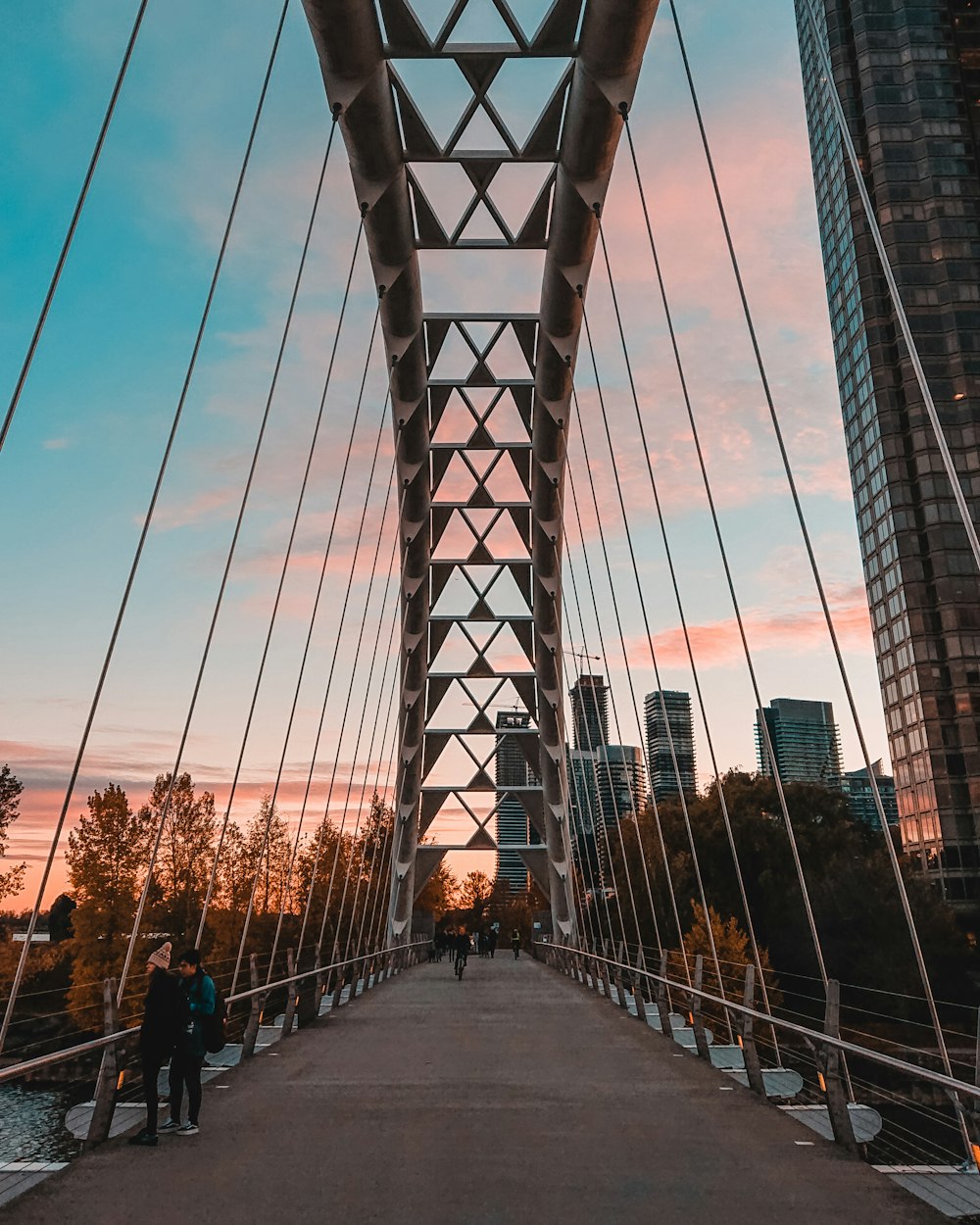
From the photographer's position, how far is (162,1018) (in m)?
6.26

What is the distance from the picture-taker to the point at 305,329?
34562 millimetres

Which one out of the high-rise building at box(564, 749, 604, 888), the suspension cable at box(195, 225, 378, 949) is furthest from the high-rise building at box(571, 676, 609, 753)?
the suspension cable at box(195, 225, 378, 949)

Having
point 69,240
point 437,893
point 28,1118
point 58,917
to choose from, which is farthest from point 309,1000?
point 437,893

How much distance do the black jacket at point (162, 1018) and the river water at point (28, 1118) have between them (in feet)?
68.4

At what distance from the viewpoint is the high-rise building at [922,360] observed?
4644 centimetres

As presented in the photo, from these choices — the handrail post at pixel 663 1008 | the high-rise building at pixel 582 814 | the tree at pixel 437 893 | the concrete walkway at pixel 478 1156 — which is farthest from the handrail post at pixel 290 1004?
the tree at pixel 437 893

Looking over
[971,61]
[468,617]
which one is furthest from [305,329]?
[971,61]

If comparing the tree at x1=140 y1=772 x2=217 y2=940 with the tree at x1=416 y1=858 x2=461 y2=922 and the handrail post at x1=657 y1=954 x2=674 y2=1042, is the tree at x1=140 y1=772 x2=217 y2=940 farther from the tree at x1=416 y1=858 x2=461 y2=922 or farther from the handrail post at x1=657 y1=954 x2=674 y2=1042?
the handrail post at x1=657 y1=954 x2=674 y2=1042

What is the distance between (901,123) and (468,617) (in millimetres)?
41631

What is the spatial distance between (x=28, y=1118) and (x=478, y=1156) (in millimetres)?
31880

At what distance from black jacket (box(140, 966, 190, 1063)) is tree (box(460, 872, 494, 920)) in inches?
4236

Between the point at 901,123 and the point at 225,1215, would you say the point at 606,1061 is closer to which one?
the point at 225,1215

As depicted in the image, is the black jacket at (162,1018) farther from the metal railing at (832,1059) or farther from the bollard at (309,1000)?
the bollard at (309,1000)

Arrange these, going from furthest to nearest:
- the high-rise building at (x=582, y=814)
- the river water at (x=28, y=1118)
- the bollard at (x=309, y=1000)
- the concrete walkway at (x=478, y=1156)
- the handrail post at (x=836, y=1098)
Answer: the high-rise building at (x=582, y=814)
the river water at (x=28, y=1118)
the bollard at (x=309, y=1000)
the handrail post at (x=836, y=1098)
the concrete walkway at (x=478, y=1156)
